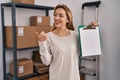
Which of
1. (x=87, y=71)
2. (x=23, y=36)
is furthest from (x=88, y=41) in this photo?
(x=87, y=71)

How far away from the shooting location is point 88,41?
5.74 ft

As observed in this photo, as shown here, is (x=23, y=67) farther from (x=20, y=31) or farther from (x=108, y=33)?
(x=108, y=33)

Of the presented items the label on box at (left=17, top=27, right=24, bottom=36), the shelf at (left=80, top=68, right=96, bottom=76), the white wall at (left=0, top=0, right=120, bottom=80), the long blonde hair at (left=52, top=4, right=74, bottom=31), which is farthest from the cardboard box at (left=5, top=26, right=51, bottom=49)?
the shelf at (left=80, top=68, right=96, bottom=76)

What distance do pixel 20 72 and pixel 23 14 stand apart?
2.84 ft

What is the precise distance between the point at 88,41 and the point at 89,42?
17 millimetres

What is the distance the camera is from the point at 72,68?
4.79 feet

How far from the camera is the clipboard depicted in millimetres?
1612

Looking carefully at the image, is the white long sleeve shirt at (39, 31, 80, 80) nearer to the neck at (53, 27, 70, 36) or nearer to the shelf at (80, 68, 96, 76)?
the neck at (53, 27, 70, 36)

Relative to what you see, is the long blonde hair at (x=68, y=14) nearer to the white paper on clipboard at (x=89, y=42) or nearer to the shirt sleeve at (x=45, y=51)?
the white paper on clipboard at (x=89, y=42)

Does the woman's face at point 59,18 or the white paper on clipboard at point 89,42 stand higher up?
the woman's face at point 59,18

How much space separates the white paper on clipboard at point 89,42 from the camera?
5.34 feet

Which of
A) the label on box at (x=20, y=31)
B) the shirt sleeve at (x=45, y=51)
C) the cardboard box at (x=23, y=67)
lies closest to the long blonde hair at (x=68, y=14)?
the shirt sleeve at (x=45, y=51)

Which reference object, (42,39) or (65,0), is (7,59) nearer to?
(42,39)

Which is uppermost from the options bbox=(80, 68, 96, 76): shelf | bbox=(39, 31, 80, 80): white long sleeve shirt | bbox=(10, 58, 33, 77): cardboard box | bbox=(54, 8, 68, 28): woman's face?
bbox=(54, 8, 68, 28): woman's face
